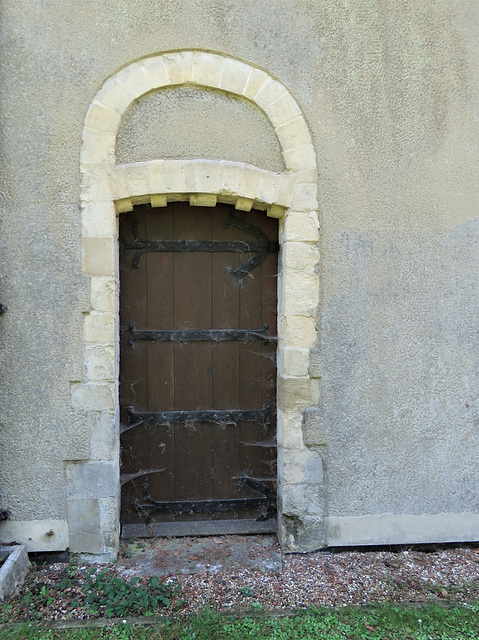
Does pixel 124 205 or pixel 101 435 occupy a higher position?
pixel 124 205

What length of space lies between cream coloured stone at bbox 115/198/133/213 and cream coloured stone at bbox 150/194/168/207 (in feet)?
0.45

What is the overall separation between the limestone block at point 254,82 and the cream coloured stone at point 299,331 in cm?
144

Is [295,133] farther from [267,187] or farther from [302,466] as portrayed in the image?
[302,466]

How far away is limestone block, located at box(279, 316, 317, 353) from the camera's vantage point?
289 centimetres

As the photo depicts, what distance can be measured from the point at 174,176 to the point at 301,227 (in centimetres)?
86

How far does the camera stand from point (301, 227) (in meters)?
2.87

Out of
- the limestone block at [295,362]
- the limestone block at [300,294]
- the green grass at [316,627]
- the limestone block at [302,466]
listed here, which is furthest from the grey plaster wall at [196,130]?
the green grass at [316,627]

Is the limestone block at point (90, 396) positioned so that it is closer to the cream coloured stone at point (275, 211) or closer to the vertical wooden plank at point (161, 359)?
the vertical wooden plank at point (161, 359)

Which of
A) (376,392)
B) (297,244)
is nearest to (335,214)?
(297,244)

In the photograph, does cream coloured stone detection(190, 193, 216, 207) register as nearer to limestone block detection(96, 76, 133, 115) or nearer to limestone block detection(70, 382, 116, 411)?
limestone block detection(96, 76, 133, 115)

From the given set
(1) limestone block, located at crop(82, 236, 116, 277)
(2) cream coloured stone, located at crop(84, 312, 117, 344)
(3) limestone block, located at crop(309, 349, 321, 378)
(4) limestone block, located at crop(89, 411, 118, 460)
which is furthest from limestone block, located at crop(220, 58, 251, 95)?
(4) limestone block, located at crop(89, 411, 118, 460)

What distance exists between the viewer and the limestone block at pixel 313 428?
2.92 m

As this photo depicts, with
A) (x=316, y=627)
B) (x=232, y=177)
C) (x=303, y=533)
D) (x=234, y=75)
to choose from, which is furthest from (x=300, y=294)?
(x=316, y=627)

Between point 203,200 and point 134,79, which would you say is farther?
point 203,200
